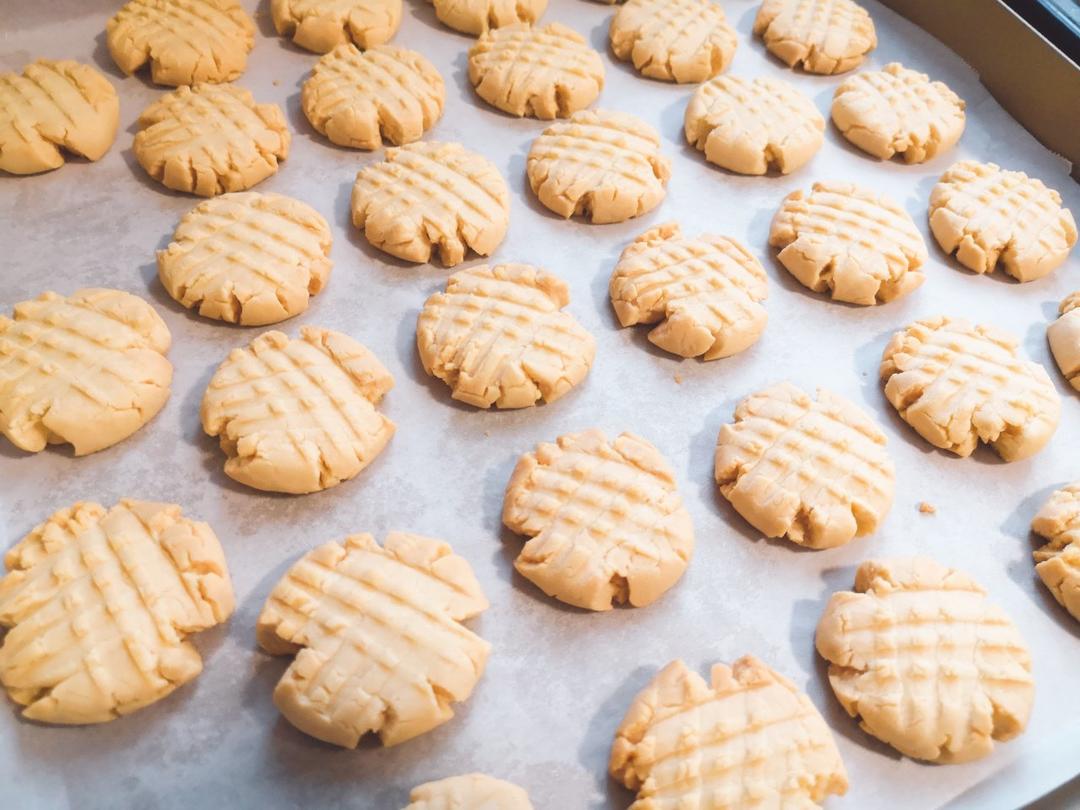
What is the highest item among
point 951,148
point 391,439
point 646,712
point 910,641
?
point 951,148

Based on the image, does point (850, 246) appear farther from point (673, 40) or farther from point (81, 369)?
point (81, 369)

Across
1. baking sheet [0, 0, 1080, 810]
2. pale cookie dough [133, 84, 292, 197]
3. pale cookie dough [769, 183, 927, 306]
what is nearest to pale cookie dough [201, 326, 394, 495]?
baking sheet [0, 0, 1080, 810]

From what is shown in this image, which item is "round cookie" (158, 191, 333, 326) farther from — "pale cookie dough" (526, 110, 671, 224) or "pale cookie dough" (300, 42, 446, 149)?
"pale cookie dough" (526, 110, 671, 224)

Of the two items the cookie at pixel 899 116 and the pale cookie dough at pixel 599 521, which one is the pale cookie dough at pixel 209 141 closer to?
the pale cookie dough at pixel 599 521

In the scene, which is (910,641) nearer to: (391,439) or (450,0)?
(391,439)

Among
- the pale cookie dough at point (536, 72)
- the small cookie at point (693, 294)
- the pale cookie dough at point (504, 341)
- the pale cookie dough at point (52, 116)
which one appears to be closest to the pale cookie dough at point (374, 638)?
the pale cookie dough at point (504, 341)

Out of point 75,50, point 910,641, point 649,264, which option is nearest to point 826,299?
point 649,264
